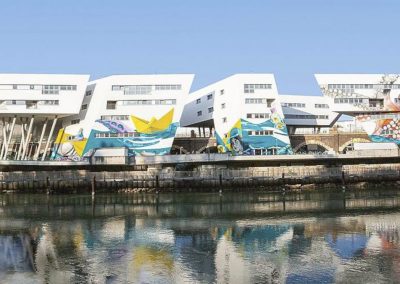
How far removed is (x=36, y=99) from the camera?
193ft

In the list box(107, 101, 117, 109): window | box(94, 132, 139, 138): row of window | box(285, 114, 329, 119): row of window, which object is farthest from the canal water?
box(285, 114, 329, 119): row of window

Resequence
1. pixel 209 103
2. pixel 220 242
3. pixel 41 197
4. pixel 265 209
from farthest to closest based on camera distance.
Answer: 1. pixel 209 103
2. pixel 41 197
3. pixel 265 209
4. pixel 220 242

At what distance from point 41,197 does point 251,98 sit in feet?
94.9

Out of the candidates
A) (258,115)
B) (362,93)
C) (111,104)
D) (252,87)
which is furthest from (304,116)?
(111,104)

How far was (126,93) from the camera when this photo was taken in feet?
203

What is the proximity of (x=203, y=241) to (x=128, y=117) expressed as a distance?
35.7m

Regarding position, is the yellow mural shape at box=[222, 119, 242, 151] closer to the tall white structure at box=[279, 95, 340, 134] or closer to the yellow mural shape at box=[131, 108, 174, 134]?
the yellow mural shape at box=[131, 108, 174, 134]

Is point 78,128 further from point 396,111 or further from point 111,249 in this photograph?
point 396,111

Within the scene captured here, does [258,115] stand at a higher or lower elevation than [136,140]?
higher

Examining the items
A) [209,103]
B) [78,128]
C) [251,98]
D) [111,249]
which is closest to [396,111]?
[251,98]

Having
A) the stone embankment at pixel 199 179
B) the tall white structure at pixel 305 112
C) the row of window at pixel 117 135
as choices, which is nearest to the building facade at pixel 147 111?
the row of window at pixel 117 135

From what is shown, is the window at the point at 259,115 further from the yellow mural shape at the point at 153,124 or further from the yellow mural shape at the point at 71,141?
the yellow mural shape at the point at 71,141

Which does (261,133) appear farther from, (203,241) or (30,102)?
(203,241)

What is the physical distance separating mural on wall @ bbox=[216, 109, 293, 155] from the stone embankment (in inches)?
136
